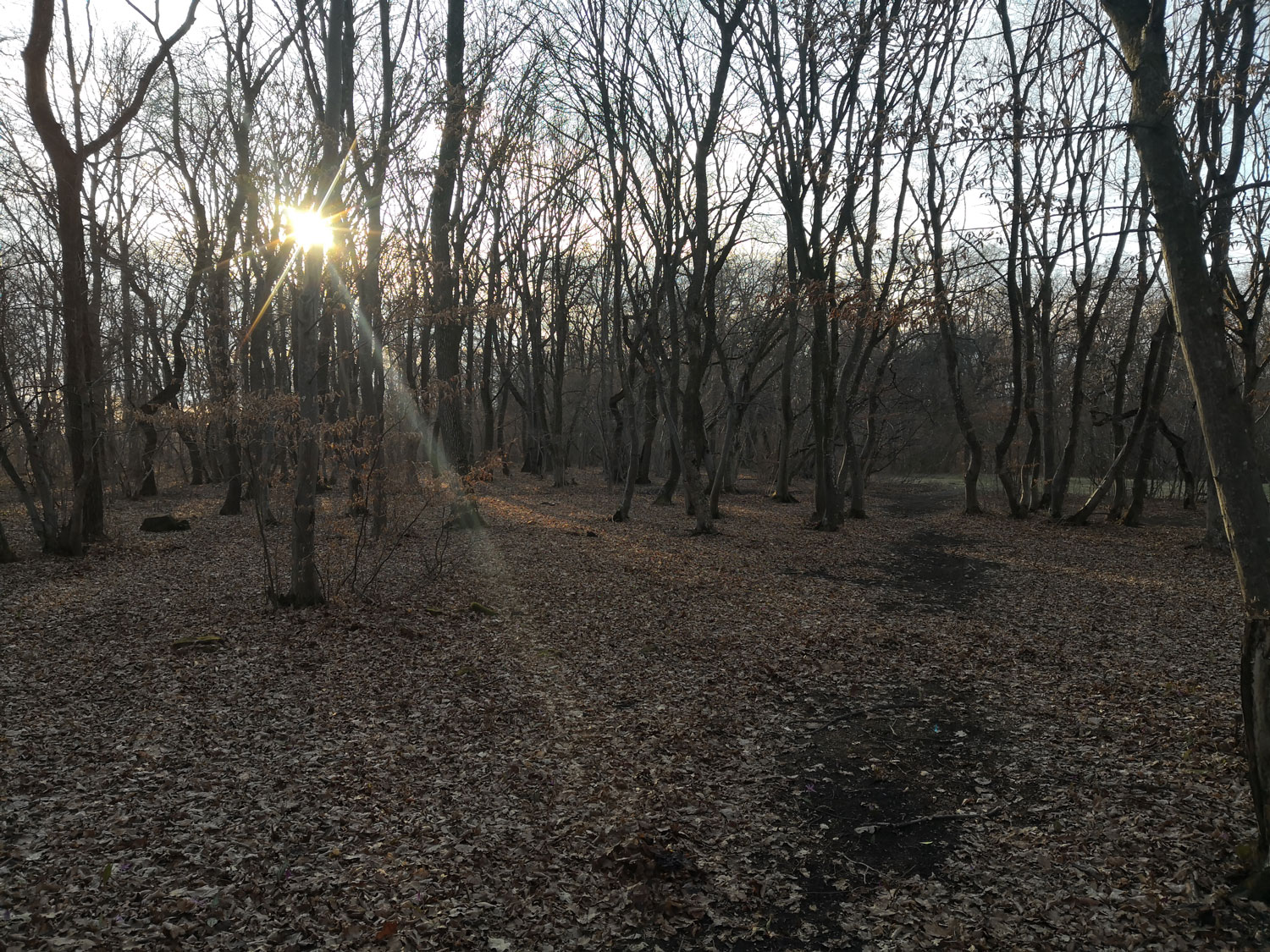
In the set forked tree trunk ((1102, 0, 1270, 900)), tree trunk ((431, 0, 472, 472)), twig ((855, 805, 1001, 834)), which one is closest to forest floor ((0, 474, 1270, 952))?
twig ((855, 805, 1001, 834))

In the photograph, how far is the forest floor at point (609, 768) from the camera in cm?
344

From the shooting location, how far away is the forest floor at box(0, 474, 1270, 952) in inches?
135

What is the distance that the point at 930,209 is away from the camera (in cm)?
1766

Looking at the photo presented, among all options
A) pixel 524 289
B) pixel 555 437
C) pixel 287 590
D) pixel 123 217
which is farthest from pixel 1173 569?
pixel 123 217

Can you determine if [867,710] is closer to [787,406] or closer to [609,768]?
[609,768]

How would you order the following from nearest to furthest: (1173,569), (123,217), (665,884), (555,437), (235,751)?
(665,884), (235,751), (1173,569), (123,217), (555,437)

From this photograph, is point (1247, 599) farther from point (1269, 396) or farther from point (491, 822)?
point (1269, 396)

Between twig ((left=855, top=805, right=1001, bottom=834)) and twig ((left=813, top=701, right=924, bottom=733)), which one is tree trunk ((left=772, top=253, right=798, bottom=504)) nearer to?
twig ((left=813, top=701, right=924, bottom=733))

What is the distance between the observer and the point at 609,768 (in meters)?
4.96

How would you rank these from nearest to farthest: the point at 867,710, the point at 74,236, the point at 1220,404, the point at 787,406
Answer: the point at 1220,404 → the point at 867,710 → the point at 74,236 → the point at 787,406

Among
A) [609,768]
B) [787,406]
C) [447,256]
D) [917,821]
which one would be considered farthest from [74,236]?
[787,406]

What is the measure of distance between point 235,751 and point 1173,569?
42.4ft

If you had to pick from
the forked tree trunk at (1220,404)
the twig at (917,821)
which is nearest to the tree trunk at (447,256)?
the twig at (917,821)

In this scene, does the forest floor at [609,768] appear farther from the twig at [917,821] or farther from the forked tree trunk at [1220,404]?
the forked tree trunk at [1220,404]
